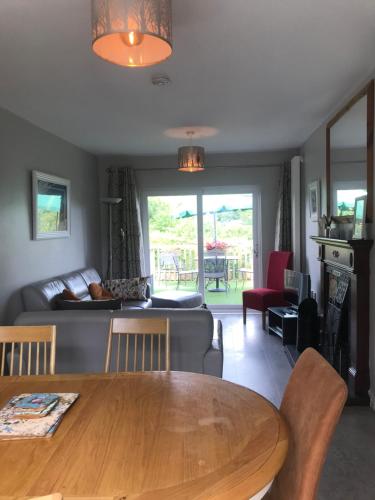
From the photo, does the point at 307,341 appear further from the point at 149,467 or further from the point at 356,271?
the point at 149,467

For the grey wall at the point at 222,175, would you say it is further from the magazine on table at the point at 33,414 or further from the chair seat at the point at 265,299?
the magazine on table at the point at 33,414

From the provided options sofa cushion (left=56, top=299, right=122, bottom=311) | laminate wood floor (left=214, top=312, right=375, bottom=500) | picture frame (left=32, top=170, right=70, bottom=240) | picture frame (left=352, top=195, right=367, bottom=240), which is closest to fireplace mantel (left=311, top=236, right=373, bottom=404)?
picture frame (left=352, top=195, right=367, bottom=240)

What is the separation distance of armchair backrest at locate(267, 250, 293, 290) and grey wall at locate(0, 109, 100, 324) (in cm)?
274

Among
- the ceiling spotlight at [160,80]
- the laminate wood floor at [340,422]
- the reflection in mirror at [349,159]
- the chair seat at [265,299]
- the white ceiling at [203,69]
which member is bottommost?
the laminate wood floor at [340,422]

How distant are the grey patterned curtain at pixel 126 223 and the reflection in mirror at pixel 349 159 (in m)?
3.23

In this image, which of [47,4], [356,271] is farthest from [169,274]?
[47,4]

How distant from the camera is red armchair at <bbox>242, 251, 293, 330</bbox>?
5.44 m

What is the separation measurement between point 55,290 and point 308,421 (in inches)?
133

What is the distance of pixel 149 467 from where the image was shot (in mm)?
1135

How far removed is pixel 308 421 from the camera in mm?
1340

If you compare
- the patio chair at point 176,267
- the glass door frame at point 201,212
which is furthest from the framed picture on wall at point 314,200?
the patio chair at point 176,267

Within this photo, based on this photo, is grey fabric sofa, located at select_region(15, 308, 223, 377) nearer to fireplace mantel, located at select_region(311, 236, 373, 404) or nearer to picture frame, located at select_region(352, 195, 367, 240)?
fireplace mantel, located at select_region(311, 236, 373, 404)

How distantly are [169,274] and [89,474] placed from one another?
18.8 ft

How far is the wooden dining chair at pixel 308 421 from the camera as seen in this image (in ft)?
4.03
